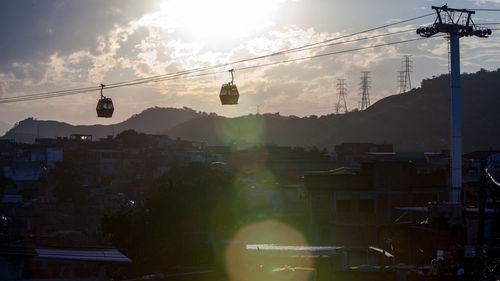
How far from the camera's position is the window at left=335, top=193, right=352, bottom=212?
3070 cm

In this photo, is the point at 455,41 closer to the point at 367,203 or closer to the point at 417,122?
the point at 367,203

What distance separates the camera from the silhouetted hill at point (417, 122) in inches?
4122

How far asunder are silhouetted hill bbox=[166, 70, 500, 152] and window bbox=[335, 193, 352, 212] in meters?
68.3

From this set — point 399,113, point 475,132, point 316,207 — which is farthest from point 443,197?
point 399,113

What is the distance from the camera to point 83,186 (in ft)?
171

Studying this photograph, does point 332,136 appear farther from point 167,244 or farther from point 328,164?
point 167,244

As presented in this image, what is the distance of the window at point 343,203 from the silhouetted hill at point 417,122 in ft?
224

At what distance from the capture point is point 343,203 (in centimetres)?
3077

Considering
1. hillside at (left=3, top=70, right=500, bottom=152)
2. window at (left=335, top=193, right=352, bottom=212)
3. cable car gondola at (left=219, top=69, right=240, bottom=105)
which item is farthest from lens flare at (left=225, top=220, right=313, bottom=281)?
hillside at (left=3, top=70, right=500, bottom=152)

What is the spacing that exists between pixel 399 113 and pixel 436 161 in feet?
276

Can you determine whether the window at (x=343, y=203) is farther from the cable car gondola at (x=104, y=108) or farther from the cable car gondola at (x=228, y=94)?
the cable car gondola at (x=104, y=108)

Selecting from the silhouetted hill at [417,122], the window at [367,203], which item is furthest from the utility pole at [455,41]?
the silhouetted hill at [417,122]

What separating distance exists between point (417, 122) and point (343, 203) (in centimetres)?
9268

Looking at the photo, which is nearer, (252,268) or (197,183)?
(252,268)
